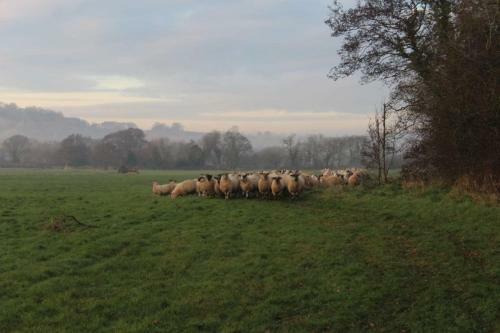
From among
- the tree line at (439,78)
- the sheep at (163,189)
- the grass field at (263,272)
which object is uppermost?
the tree line at (439,78)

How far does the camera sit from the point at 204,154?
12250 centimetres

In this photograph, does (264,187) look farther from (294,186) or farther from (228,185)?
(228,185)

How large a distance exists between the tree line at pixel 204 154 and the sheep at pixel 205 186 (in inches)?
3584

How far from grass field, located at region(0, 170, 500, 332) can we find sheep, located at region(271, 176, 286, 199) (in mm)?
4810

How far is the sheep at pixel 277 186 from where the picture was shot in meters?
23.7

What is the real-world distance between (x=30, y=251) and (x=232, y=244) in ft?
19.0

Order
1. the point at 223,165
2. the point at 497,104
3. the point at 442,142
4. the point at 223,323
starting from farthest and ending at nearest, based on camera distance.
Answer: the point at 223,165, the point at 442,142, the point at 497,104, the point at 223,323

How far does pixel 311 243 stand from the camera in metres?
13.6

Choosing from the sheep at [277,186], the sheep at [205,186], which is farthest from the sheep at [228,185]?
the sheep at [277,186]

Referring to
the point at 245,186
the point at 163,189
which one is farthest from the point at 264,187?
the point at 163,189

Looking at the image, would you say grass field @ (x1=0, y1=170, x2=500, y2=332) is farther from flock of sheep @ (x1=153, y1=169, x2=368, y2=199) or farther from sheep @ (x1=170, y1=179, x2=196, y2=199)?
sheep @ (x1=170, y1=179, x2=196, y2=199)

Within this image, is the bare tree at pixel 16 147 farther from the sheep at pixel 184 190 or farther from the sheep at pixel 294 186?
the sheep at pixel 294 186

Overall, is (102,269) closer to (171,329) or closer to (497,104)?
→ (171,329)

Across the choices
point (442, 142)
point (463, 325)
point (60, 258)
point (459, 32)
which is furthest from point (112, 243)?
point (459, 32)
